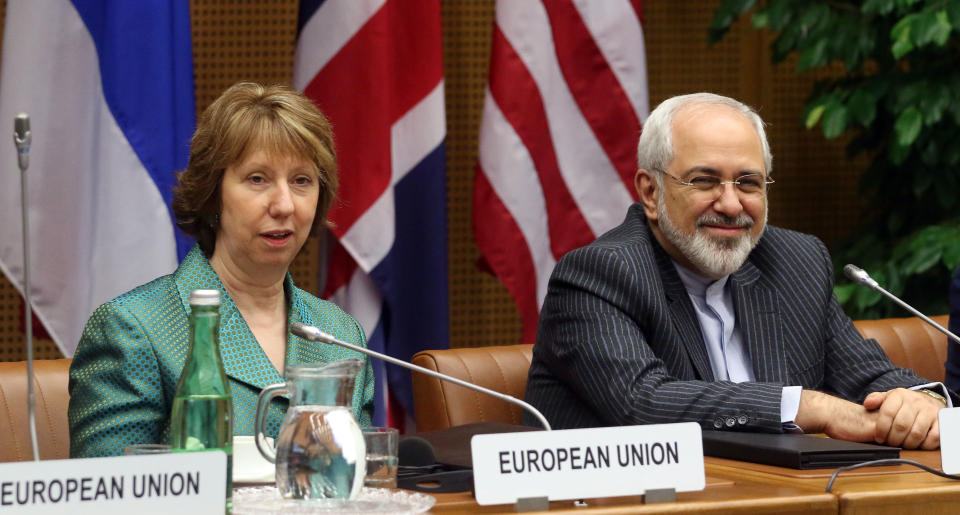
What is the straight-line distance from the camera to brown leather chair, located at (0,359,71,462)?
238cm

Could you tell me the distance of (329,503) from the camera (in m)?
1.42

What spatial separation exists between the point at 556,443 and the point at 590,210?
2.36 m

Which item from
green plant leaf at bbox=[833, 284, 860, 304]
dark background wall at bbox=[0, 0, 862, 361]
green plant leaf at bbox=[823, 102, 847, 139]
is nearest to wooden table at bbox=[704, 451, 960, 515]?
green plant leaf at bbox=[833, 284, 860, 304]

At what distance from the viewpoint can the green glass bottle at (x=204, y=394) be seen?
142 cm

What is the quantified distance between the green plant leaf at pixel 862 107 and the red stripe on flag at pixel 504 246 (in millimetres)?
1181

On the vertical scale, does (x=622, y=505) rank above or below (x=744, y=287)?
below

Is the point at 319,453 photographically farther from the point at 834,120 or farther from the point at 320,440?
the point at 834,120

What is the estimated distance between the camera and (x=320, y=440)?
4.60ft

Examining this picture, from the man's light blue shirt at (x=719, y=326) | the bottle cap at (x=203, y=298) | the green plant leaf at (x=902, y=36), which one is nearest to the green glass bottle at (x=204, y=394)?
the bottle cap at (x=203, y=298)

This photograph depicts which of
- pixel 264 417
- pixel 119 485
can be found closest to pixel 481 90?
pixel 264 417

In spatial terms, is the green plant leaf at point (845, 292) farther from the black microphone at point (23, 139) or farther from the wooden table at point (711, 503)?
the black microphone at point (23, 139)

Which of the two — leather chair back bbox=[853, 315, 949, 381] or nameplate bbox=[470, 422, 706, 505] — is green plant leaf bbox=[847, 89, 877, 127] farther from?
nameplate bbox=[470, 422, 706, 505]

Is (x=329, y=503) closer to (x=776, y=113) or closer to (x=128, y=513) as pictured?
(x=128, y=513)

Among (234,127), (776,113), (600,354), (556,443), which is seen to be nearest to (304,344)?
Answer: (234,127)
